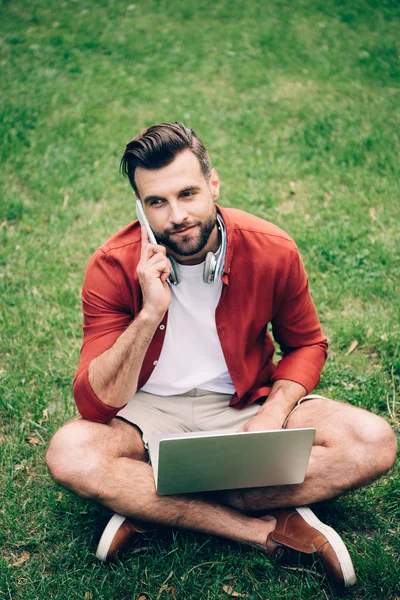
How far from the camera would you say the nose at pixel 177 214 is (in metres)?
3.08

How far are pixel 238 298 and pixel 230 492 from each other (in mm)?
997

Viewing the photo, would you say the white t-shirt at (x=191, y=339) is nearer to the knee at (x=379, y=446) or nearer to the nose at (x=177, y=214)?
the nose at (x=177, y=214)

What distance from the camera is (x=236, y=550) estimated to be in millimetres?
3045

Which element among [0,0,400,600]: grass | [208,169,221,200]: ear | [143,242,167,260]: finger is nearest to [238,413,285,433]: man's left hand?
[0,0,400,600]: grass

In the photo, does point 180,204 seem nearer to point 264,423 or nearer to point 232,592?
point 264,423

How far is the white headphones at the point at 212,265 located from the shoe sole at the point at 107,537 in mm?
1218

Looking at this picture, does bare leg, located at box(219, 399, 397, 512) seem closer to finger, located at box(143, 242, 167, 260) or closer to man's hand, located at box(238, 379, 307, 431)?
man's hand, located at box(238, 379, 307, 431)

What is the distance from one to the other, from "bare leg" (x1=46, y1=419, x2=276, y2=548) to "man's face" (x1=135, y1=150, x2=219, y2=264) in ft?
3.37

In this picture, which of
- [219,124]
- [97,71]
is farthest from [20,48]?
[219,124]

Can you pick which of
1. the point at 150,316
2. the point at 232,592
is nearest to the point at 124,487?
the point at 232,592

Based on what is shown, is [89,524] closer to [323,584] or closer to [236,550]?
[236,550]

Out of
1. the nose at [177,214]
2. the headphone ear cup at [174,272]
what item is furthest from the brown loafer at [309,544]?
the nose at [177,214]

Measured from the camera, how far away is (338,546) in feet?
9.24

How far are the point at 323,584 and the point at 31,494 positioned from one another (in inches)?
64.9
